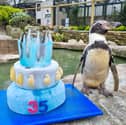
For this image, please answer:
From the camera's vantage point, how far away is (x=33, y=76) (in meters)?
1.61

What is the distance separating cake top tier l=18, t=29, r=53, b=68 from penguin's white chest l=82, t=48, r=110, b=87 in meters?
0.56

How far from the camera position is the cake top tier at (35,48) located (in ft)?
5.20

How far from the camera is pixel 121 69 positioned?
4.11 m

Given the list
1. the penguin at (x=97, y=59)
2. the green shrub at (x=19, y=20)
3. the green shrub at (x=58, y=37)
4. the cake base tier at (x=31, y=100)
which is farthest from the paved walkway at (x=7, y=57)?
the green shrub at (x=19, y=20)

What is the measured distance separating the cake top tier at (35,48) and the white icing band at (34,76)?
0.05 metres

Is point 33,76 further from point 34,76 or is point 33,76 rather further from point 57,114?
point 57,114

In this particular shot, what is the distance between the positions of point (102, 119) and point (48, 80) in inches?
22.0

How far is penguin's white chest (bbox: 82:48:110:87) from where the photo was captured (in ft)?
6.72

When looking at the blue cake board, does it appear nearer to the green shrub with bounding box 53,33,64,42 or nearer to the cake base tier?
the cake base tier

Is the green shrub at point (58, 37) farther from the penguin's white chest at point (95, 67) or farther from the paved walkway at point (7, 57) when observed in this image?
the penguin's white chest at point (95, 67)

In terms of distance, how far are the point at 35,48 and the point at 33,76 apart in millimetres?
211

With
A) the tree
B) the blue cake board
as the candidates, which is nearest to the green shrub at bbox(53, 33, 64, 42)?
the tree

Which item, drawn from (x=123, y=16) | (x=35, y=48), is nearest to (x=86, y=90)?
(x=35, y=48)

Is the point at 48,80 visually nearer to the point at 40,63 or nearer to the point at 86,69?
the point at 40,63
